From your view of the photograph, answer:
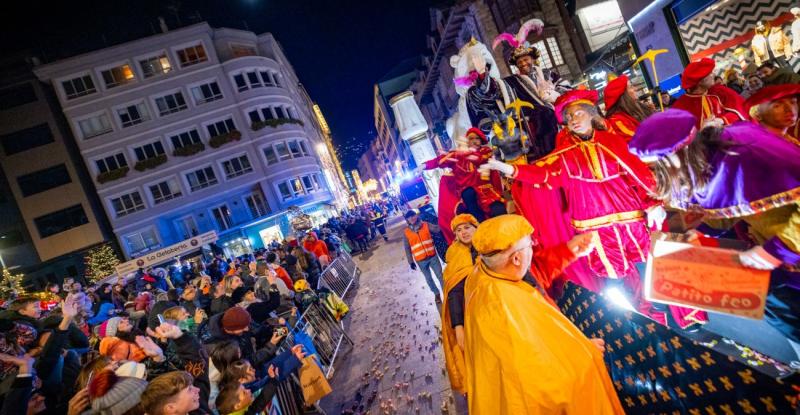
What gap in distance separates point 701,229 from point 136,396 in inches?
194

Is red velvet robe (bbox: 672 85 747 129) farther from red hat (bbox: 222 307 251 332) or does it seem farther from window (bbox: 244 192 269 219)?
window (bbox: 244 192 269 219)

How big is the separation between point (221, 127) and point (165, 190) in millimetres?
7336

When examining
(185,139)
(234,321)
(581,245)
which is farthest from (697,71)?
(185,139)

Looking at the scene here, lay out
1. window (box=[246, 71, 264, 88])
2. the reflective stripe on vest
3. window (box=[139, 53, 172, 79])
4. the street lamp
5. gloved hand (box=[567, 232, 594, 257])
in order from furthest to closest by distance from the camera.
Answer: window (box=[246, 71, 264, 88]) → window (box=[139, 53, 172, 79]) → the street lamp → the reflective stripe on vest → gloved hand (box=[567, 232, 594, 257])

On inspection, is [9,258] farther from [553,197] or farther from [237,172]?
[553,197]

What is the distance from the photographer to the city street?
484cm

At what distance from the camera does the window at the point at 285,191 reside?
1288 inches

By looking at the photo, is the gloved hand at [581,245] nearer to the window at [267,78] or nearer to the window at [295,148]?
the window at [295,148]

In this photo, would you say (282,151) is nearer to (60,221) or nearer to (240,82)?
(240,82)

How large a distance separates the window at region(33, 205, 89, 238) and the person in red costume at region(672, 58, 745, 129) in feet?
127

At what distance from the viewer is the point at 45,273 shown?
92.6 feet

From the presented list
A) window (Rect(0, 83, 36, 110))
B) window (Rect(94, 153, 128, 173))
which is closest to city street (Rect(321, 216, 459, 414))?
window (Rect(94, 153, 128, 173))

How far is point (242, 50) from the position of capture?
1395 inches

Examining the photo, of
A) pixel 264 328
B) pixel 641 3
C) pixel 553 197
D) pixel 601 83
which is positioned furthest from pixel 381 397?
pixel 601 83
